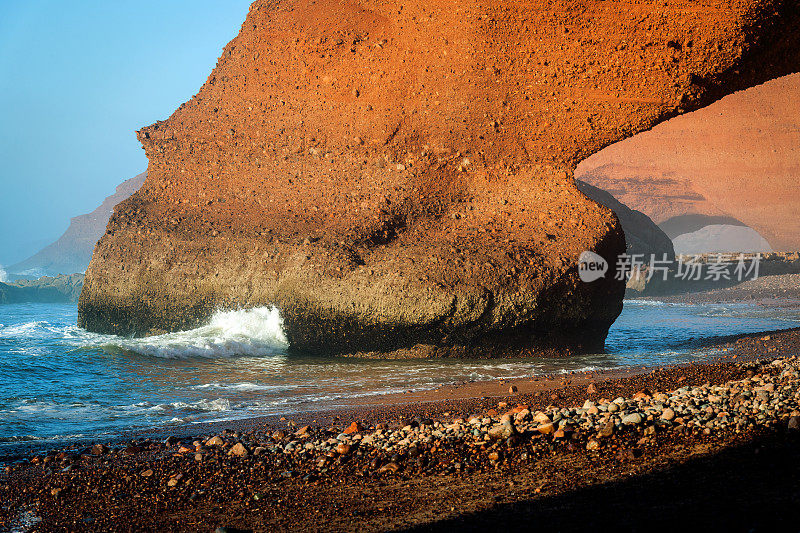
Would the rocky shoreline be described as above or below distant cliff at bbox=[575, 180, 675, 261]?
below

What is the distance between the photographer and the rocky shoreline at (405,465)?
10.2 ft

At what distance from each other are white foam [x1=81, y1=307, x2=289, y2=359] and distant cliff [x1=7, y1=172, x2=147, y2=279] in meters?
66.4

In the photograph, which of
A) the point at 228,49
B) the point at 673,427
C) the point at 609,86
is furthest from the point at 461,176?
the point at 673,427

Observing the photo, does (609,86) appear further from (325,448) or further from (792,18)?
(325,448)

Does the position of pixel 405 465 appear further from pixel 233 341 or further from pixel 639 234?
pixel 639 234

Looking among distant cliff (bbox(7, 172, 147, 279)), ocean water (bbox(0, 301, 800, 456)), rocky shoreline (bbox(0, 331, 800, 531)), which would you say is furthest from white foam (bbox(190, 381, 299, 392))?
distant cliff (bbox(7, 172, 147, 279))

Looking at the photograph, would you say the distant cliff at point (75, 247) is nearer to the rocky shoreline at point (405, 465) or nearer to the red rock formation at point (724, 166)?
the red rock formation at point (724, 166)

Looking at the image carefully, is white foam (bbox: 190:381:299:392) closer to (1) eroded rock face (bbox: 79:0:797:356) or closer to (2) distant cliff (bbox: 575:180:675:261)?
(1) eroded rock face (bbox: 79:0:797:356)

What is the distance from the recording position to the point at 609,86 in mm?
9328

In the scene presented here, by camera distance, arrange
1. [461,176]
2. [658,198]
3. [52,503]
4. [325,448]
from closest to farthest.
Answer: [52,503] → [325,448] → [461,176] → [658,198]

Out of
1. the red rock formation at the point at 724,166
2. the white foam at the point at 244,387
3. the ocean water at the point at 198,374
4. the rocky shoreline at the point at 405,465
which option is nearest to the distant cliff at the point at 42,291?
the ocean water at the point at 198,374

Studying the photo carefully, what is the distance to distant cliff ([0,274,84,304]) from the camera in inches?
1307

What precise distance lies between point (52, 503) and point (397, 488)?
6.79ft

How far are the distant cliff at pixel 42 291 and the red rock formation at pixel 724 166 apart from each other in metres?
28.8
